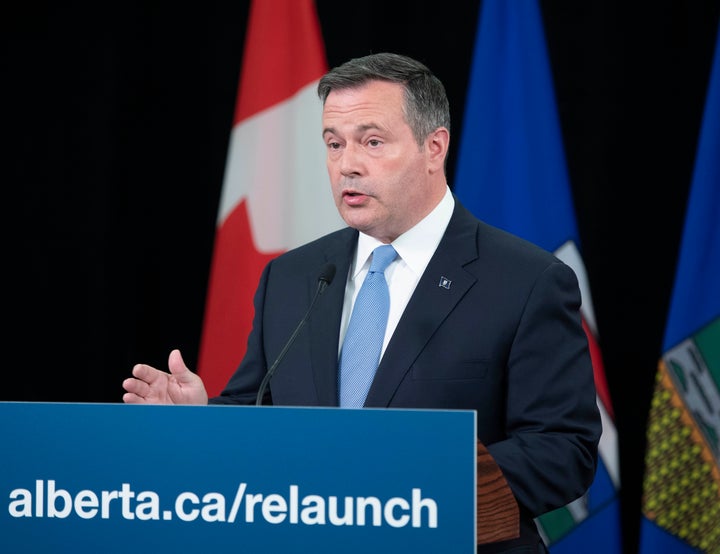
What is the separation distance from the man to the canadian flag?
4.24 ft

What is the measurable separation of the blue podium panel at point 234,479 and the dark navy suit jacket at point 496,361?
44 cm

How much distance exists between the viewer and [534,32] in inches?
137

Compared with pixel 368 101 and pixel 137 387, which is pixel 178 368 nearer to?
pixel 137 387

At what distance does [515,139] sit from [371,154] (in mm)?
1455

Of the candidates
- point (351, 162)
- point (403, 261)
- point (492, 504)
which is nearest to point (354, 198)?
point (351, 162)

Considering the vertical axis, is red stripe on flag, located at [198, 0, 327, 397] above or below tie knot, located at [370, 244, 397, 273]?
above

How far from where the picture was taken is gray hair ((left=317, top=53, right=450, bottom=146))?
2135 mm

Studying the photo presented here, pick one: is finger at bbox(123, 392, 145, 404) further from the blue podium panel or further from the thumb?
the blue podium panel

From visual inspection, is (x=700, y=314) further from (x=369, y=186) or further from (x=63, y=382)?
(x=63, y=382)

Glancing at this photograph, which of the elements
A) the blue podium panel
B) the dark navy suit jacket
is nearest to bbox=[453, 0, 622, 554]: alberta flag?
the dark navy suit jacket

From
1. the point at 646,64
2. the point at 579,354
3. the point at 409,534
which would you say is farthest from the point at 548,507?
the point at 646,64

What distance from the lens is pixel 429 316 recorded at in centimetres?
202

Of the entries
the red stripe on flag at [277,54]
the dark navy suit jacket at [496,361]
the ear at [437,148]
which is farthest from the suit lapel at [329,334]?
the red stripe on flag at [277,54]

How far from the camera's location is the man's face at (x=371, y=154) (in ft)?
6.94
